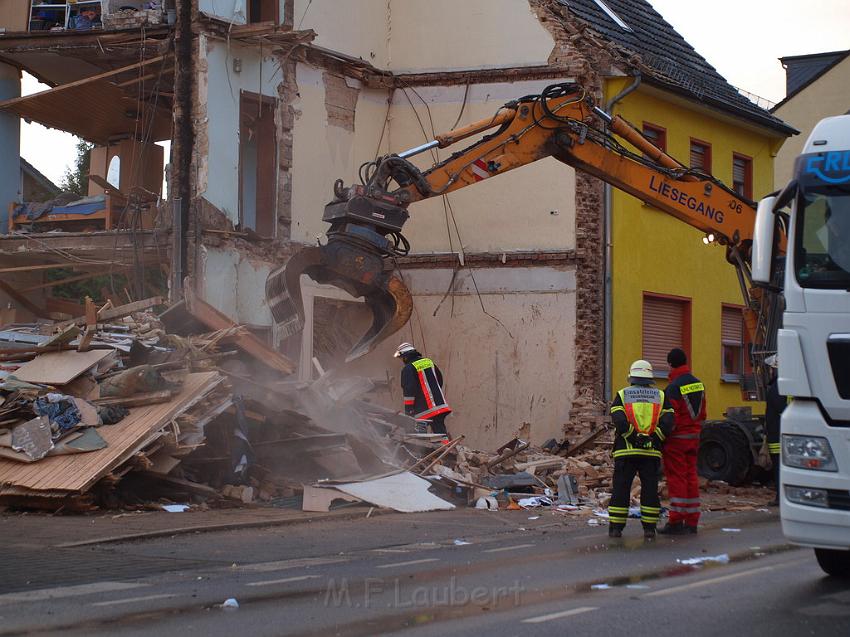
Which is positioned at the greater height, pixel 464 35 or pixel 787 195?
pixel 464 35

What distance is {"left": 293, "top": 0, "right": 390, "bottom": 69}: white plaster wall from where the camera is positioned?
21375mm

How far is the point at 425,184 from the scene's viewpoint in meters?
13.9

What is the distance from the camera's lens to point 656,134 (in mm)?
24109

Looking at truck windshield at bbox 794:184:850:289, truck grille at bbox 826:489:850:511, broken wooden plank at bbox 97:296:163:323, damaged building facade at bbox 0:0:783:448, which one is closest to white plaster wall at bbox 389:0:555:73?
damaged building facade at bbox 0:0:783:448

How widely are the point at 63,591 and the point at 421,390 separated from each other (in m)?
8.67

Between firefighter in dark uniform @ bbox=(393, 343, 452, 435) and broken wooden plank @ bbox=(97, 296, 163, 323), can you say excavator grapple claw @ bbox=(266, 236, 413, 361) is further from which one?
broken wooden plank @ bbox=(97, 296, 163, 323)

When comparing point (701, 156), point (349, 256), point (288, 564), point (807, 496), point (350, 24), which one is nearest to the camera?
point (807, 496)

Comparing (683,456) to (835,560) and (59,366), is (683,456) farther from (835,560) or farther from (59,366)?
(59,366)

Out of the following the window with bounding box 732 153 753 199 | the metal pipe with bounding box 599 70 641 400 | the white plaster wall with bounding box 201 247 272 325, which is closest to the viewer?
the white plaster wall with bounding box 201 247 272 325

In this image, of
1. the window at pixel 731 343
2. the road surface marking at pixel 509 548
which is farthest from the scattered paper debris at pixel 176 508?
the window at pixel 731 343

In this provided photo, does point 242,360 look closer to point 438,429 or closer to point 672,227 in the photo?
point 438,429

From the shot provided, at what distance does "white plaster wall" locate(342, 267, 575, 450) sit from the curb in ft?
27.8

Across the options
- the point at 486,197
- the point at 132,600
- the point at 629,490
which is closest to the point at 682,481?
the point at 629,490

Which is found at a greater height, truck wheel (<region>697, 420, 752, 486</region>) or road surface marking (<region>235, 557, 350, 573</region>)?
truck wheel (<region>697, 420, 752, 486</region>)
